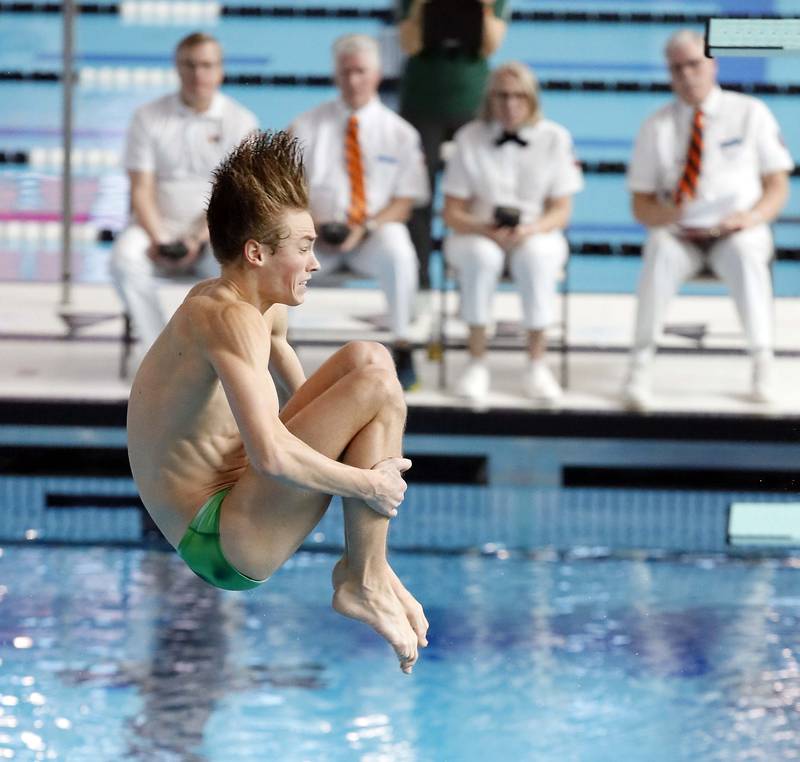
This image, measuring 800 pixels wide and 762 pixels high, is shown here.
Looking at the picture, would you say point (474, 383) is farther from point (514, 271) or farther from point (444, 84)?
point (444, 84)

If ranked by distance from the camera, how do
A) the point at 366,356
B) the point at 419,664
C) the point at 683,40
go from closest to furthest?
the point at 366,356 < the point at 419,664 < the point at 683,40

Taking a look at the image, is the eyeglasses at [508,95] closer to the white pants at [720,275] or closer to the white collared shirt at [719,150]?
the white collared shirt at [719,150]

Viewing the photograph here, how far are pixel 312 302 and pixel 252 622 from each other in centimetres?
248

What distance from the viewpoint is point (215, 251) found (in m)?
2.79

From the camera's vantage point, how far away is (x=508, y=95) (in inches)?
234

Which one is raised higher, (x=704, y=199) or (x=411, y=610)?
(x=704, y=199)

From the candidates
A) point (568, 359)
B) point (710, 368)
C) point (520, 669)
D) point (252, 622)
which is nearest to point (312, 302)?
point (568, 359)

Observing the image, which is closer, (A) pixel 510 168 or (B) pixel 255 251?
(B) pixel 255 251

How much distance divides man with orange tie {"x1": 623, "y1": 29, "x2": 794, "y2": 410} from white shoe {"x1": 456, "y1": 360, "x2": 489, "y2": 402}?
0.53 meters

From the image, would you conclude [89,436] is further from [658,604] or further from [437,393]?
[658,604]

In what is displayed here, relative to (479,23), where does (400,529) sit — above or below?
below

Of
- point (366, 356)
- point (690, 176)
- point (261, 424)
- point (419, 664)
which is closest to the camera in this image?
point (261, 424)

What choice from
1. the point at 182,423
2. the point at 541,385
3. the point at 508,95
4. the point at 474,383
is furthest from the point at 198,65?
the point at 182,423

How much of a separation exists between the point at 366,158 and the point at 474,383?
100 centimetres
